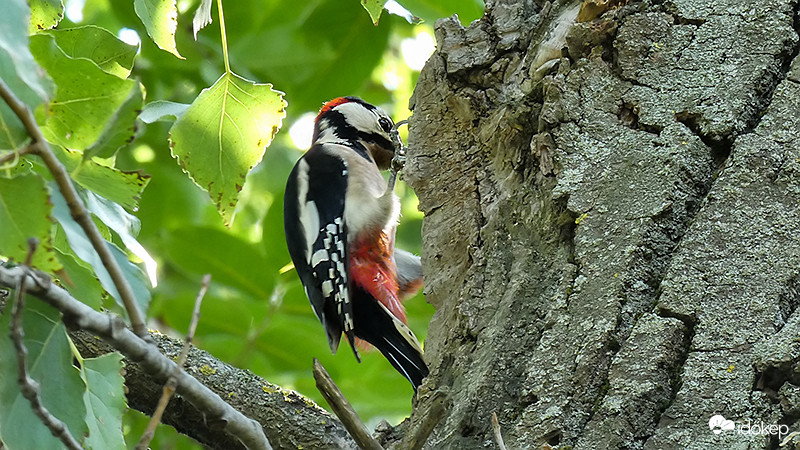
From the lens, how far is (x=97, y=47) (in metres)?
1.36

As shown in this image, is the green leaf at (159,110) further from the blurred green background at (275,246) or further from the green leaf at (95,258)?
the blurred green background at (275,246)

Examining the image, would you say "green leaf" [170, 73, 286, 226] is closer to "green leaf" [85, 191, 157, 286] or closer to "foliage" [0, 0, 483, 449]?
"foliage" [0, 0, 483, 449]

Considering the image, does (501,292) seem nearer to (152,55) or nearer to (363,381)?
(363,381)

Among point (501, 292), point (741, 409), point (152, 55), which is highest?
point (152, 55)

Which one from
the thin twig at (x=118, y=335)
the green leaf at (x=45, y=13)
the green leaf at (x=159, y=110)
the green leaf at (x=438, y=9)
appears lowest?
the thin twig at (x=118, y=335)

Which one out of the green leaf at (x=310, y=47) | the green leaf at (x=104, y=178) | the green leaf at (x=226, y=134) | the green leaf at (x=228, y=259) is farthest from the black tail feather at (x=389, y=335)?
the green leaf at (x=104, y=178)

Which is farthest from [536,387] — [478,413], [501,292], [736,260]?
[736,260]

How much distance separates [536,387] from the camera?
129 centimetres

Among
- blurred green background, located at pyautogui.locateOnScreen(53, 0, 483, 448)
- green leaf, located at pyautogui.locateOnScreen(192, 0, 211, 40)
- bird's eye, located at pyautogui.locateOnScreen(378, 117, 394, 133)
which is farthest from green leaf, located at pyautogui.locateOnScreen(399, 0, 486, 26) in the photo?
bird's eye, located at pyautogui.locateOnScreen(378, 117, 394, 133)

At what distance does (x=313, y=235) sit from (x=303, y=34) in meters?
1.00

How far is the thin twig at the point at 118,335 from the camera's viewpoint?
875 mm

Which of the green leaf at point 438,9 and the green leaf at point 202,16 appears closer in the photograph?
the green leaf at point 202,16

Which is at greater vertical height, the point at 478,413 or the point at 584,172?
the point at 584,172

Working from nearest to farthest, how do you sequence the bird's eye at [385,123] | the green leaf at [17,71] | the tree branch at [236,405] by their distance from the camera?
1. the green leaf at [17,71]
2. the tree branch at [236,405]
3. the bird's eye at [385,123]
